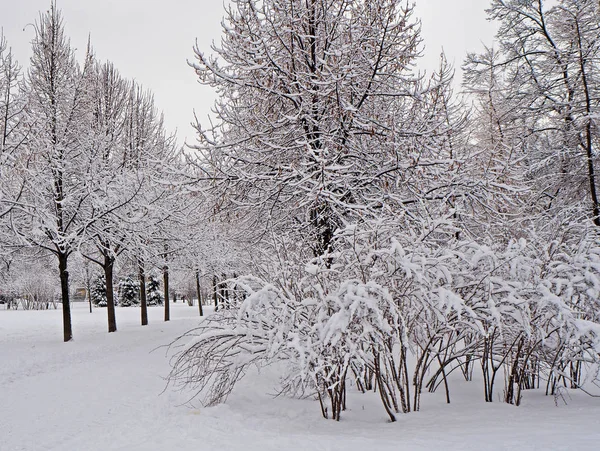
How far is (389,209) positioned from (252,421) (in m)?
2.82

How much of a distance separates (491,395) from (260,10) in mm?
6811

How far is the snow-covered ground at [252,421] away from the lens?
3100mm

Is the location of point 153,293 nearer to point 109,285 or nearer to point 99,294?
point 99,294

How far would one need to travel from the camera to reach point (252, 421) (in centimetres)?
425

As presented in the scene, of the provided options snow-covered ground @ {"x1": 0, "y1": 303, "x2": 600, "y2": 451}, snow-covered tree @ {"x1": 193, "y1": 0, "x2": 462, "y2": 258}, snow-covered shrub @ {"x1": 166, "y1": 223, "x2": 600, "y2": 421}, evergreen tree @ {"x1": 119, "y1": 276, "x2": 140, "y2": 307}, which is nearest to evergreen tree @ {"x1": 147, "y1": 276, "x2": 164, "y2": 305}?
evergreen tree @ {"x1": 119, "y1": 276, "x2": 140, "y2": 307}

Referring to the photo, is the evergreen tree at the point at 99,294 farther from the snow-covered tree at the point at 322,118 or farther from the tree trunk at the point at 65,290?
the snow-covered tree at the point at 322,118

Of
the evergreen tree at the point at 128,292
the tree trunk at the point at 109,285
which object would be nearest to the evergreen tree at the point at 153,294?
the evergreen tree at the point at 128,292

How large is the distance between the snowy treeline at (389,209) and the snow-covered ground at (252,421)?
0.28 m

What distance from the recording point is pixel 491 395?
4.54 m

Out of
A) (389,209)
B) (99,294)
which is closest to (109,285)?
(389,209)

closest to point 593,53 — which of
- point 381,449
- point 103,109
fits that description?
point 381,449

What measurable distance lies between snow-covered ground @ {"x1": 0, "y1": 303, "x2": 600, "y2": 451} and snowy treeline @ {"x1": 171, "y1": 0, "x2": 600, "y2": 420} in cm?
28

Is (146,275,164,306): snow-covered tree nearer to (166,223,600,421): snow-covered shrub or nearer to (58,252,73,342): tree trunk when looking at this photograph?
(58,252,73,342): tree trunk

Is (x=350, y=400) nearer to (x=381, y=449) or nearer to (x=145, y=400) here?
(x=381, y=449)
